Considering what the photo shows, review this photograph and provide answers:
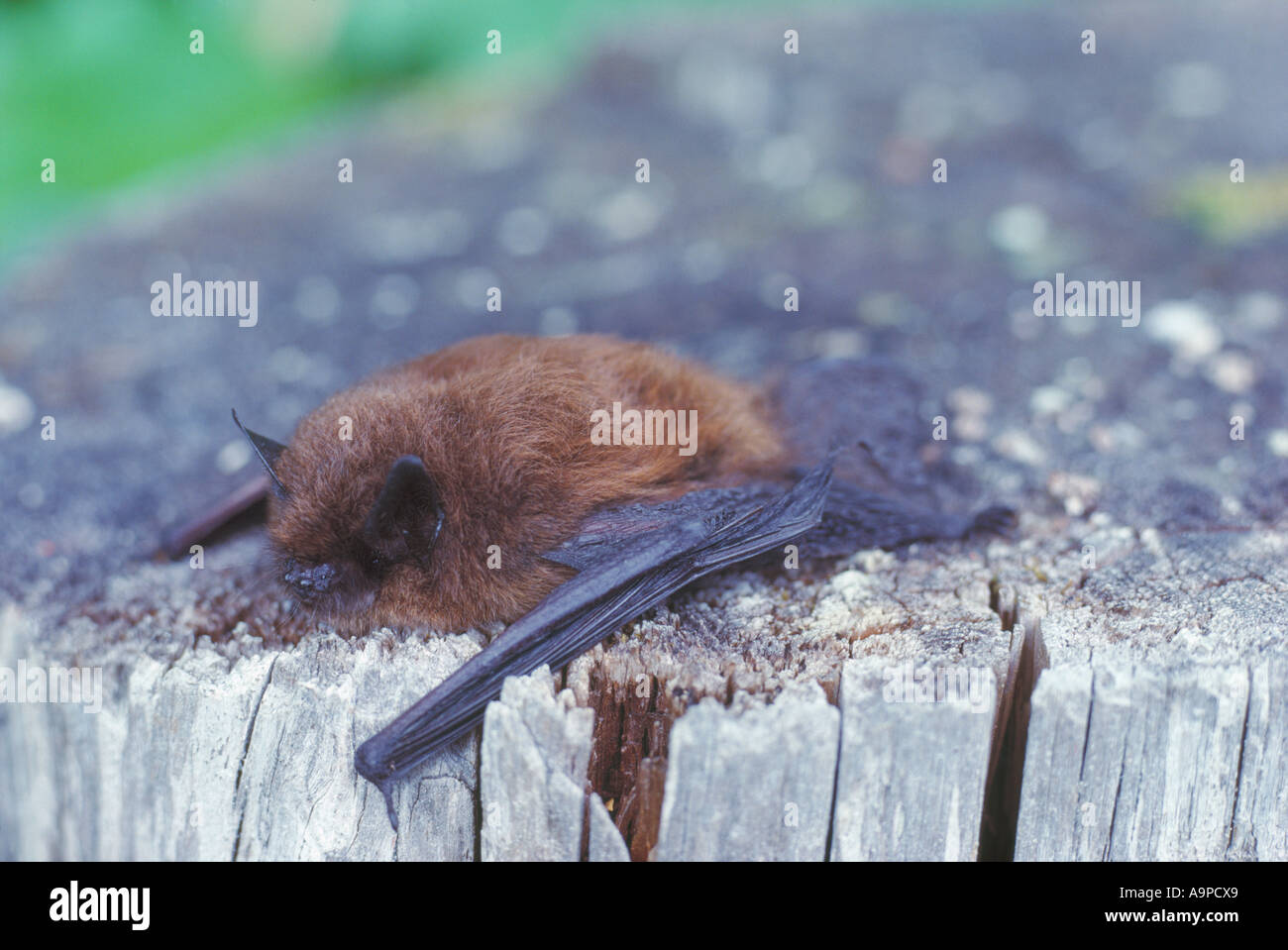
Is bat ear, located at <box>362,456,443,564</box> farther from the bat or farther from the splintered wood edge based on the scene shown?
the splintered wood edge

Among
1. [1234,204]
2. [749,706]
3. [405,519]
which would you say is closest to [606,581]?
[749,706]

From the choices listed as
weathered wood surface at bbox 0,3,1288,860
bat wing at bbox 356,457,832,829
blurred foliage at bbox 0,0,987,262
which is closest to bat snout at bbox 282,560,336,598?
weathered wood surface at bbox 0,3,1288,860

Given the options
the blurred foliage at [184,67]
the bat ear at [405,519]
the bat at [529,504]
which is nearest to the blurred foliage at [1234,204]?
the bat at [529,504]

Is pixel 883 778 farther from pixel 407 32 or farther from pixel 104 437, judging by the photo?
pixel 407 32

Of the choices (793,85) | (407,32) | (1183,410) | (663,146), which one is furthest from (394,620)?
(407,32)

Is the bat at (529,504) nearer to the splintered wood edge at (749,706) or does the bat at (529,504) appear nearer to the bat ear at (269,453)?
the bat ear at (269,453)

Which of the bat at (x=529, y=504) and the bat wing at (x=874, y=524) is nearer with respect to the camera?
the bat at (x=529, y=504)
